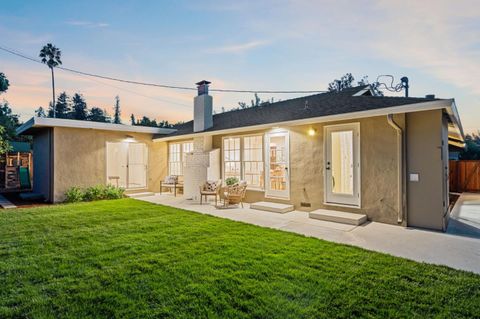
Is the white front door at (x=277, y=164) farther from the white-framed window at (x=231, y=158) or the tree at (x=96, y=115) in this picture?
the tree at (x=96, y=115)

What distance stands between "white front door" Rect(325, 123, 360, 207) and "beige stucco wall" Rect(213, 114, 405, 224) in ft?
0.48

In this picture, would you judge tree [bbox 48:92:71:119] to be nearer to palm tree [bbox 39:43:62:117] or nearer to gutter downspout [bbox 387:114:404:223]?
palm tree [bbox 39:43:62:117]

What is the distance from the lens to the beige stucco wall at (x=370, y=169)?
550 cm

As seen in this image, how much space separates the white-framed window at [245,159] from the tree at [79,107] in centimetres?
3824

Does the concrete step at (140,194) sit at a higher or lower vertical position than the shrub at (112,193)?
lower

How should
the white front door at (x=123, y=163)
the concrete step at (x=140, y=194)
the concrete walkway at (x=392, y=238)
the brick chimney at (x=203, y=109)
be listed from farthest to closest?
the white front door at (x=123, y=163), the brick chimney at (x=203, y=109), the concrete step at (x=140, y=194), the concrete walkway at (x=392, y=238)

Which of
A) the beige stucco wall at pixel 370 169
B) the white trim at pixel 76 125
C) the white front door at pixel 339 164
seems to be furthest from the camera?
the white trim at pixel 76 125

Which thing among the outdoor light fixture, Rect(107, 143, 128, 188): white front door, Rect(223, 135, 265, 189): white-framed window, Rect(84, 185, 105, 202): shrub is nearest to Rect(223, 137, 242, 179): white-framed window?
Rect(223, 135, 265, 189): white-framed window

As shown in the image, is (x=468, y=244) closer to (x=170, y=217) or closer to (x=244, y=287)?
(x=244, y=287)

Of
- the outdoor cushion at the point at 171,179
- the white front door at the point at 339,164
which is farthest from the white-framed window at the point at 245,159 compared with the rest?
the outdoor cushion at the point at 171,179

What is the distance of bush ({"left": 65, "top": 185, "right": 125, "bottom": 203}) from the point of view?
8938mm

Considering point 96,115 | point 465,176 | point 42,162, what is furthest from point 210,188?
point 96,115

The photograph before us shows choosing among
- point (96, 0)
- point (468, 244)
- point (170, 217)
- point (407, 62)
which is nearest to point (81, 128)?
point (96, 0)

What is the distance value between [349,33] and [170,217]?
7.77 metres
